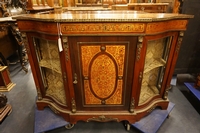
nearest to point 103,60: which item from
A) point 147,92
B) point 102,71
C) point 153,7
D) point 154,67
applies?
point 102,71

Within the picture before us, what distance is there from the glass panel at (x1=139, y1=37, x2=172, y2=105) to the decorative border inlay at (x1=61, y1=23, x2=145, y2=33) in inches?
14.7

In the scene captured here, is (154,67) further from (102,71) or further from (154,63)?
(102,71)

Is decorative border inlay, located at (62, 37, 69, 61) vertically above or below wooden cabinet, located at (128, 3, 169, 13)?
below

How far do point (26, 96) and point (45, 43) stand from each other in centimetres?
114

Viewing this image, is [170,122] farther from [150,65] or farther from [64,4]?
[64,4]

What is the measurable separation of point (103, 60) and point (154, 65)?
1.90ft

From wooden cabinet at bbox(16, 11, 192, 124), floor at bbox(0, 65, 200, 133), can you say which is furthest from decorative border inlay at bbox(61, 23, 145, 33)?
floor at bbox(0, 65, 200, 133)

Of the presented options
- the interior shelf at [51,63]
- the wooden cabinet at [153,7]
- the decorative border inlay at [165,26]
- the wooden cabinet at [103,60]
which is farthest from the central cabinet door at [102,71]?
the wooden cabinet at [153,7]

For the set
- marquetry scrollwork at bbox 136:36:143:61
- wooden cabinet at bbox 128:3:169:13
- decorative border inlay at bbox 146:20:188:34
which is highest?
wooden cabinet at bbox 128:3:169:13

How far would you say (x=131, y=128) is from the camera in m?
1.51

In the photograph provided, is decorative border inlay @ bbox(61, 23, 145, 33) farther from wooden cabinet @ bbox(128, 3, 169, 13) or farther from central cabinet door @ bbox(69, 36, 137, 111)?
wooden cabinet @ bbox(128, 3, 169, 13)

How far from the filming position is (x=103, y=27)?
1.06 metres

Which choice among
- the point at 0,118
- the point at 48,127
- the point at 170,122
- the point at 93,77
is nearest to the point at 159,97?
the point at 170,122

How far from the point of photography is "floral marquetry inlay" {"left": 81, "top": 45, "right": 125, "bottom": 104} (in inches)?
46.0
